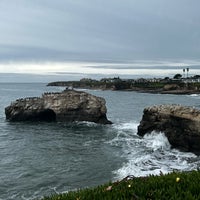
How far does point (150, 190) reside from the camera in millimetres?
8320

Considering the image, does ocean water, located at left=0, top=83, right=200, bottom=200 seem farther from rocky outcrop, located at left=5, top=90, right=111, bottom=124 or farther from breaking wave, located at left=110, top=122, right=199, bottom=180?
rocky outcrop, located at left=5, top=90, right=111, bottom=124

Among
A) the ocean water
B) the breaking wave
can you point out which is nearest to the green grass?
the breaking wave

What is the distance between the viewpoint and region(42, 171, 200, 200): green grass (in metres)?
7.93

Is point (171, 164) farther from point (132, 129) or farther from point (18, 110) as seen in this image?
point (18, 110)

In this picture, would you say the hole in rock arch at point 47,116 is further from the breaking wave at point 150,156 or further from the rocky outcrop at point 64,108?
the breaking wave at point 150,156

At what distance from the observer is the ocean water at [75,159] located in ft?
72.8

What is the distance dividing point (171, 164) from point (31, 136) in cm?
1813

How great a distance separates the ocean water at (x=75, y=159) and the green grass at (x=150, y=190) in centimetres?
1165

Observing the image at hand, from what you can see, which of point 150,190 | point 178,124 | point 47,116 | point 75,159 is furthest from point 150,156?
point 47,116

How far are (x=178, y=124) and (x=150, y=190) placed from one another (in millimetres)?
25041

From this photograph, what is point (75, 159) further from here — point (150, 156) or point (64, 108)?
point (64, 108)

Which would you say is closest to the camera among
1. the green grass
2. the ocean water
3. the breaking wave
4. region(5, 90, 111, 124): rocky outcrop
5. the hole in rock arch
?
the green grass

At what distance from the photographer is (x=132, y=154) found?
99.5 feet

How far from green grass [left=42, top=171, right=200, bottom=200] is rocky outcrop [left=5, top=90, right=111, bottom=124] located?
139ft
